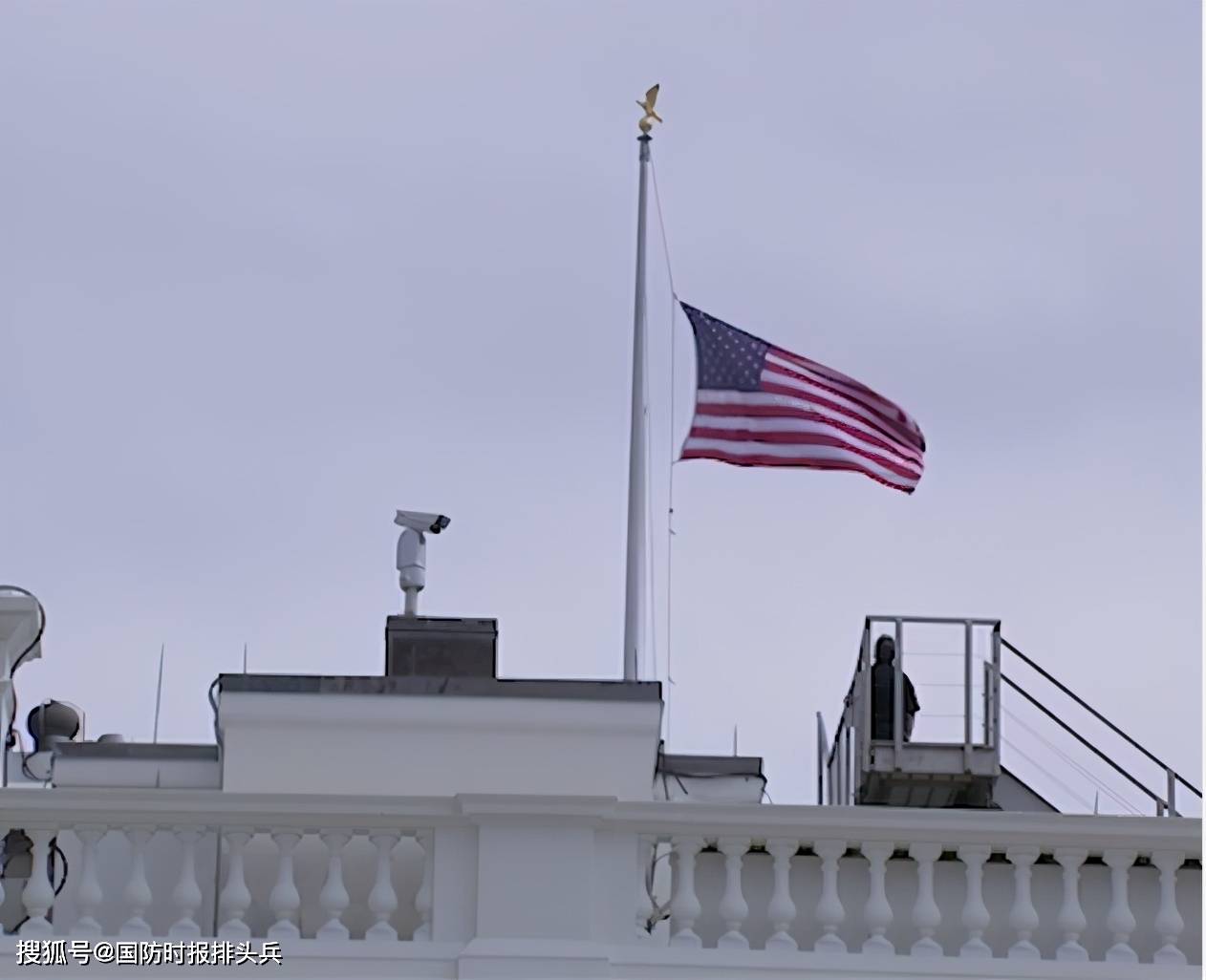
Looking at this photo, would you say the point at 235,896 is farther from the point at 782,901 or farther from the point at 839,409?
the point at 839,409

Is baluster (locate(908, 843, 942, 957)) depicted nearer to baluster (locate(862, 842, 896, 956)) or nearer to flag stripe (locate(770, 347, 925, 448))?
baluster (locate(862, 842, 896, 956))

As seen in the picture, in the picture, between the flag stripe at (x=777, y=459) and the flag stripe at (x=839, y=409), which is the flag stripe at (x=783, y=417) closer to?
the flag stripe at (x=839, y=409)

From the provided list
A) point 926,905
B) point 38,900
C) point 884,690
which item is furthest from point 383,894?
point 884,690

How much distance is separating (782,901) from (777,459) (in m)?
5.02

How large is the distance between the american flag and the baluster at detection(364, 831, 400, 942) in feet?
17.0

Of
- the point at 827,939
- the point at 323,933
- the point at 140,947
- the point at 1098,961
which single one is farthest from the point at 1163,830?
the point at 140,947

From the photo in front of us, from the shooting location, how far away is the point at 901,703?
14.6 meters

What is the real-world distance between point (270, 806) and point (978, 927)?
3159mm

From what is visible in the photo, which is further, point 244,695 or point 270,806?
point 244,695

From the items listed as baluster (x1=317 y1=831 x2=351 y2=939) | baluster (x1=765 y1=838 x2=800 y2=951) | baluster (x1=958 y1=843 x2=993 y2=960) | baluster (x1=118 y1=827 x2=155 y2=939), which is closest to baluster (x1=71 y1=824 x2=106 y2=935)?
baluster (x1=118 y1=827 x2=155 y2=939)

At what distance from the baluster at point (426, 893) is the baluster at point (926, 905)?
2.11m

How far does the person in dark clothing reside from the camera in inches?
587

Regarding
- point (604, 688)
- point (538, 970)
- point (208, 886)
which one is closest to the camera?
point (538, 970)

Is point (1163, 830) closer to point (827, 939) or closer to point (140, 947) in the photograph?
point (827, 939)
